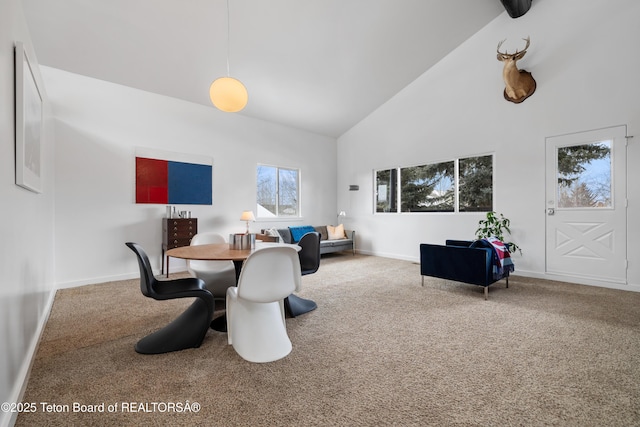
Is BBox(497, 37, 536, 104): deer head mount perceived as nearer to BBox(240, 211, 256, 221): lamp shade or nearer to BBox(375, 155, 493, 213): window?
BBox(375, 155, 493, 213): window

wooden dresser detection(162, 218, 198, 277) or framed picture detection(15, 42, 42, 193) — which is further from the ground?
framed picture detection(15, 42, 42, 193)

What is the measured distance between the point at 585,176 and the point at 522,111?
1.34m

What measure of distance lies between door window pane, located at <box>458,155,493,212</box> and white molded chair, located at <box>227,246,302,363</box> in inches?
171

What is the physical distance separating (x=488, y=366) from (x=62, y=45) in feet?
18.5

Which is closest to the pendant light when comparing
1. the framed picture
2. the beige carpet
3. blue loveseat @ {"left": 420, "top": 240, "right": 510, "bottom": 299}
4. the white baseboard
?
the framed picture

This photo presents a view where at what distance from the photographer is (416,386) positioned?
1750 mm

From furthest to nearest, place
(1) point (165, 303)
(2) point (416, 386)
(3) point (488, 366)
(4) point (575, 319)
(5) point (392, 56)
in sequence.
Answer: (5) point (392, 56) < (1) point (165, 303) < (4) point (575, 319) < (3) point (488, 366) < (2) point (416, 386)

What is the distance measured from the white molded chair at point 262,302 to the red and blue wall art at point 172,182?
3425mm

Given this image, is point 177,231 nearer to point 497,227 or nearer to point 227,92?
point 227,92

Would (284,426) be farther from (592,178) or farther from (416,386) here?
(592,178)

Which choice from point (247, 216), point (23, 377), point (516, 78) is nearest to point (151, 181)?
point (247, 216)

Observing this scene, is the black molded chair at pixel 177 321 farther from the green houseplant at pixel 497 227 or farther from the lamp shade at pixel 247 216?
the green houseplant at pixel 497 227

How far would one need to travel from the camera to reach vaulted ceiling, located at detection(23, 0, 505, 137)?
348cm

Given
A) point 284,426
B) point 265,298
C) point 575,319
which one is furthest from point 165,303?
point 575,319
